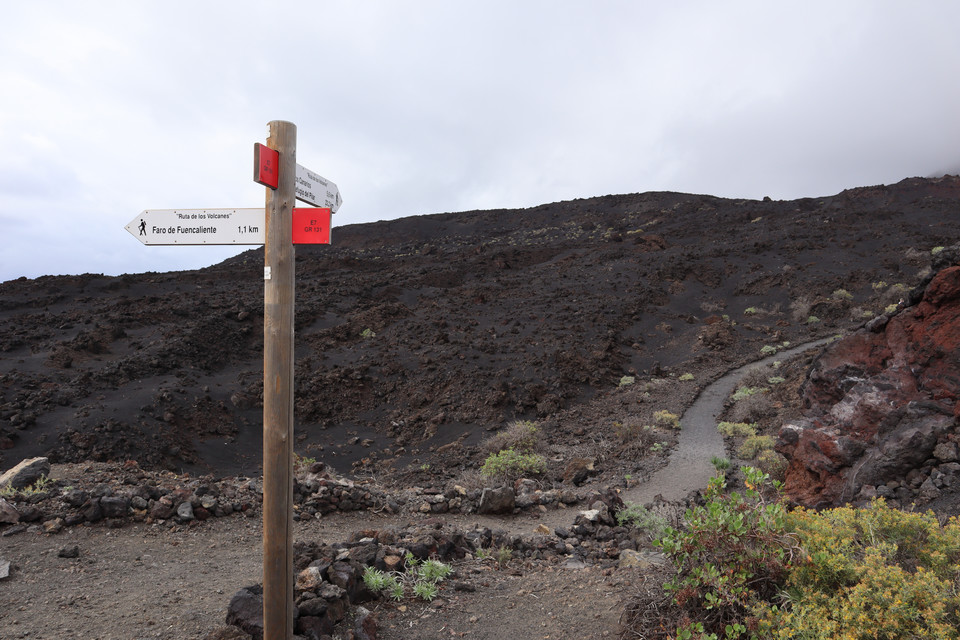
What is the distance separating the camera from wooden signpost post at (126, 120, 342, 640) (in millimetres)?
2990

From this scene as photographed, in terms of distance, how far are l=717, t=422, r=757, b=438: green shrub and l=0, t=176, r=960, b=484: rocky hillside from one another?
2.27m

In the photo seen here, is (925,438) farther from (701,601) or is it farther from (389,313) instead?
(389,313)

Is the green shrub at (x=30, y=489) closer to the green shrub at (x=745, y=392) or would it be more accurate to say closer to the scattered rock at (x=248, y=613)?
the scattered rock at (x=248, y=613)

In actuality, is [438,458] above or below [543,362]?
below

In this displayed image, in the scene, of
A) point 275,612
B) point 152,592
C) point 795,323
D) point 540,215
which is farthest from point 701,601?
point 540,215

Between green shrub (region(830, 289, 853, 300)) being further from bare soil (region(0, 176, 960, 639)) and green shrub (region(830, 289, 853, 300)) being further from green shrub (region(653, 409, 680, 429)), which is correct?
green shrub (region(653, 409, 680, 429))

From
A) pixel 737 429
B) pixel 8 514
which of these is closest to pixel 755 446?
pixel 737 429

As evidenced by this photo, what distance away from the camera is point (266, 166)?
289cm

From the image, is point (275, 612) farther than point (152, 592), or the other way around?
point (152, 592)

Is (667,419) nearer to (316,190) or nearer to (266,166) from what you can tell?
(316,190)

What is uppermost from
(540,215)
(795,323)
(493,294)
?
(540,215)

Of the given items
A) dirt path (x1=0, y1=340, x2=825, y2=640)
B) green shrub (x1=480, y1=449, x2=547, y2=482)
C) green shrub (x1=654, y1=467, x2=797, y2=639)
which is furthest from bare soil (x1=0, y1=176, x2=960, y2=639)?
green shrub (x1=654, y1=467, x2=797, y2=639)

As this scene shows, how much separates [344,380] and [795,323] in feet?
64.2

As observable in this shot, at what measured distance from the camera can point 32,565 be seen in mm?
4832
